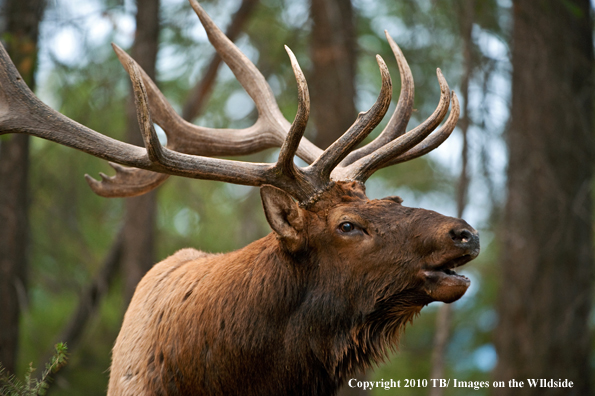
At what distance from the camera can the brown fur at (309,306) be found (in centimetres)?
302

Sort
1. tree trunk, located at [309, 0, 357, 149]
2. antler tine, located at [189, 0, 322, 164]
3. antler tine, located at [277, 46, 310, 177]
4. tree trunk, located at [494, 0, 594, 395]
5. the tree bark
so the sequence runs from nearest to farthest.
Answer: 1. antler tine, located at [277, 46, 310, 177]
2. antler tine, located at [189, 0, 322, 164]
3. the tree bark
4. tree trunk, located at [494, 0, 594, 395]
5. tree trunk, located at [309, 0, 357, 149]

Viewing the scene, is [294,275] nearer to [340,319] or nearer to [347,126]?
[340,319]

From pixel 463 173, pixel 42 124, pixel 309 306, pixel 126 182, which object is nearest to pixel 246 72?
pixel 126 182

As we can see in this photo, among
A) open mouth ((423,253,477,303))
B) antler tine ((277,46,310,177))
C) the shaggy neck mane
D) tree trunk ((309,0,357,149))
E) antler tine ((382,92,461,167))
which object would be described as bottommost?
the shaggy neck mane

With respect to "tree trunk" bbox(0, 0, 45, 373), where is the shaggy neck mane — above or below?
below

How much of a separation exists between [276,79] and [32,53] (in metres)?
4.56

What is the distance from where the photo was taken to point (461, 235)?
2.85 m

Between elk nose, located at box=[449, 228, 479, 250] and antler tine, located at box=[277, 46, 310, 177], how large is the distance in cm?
91

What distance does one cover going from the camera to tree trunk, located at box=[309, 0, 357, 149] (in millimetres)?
7473

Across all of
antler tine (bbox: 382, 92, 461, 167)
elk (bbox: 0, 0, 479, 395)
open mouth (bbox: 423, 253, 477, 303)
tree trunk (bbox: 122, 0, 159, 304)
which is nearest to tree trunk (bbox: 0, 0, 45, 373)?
tree trunk (bbox: 122, 0, 159, 304)

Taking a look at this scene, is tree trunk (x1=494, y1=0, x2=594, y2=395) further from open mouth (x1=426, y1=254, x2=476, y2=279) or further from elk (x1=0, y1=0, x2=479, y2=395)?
open mouth (x1=426, y1=254, x2=476, y2=279)

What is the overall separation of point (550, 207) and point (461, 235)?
4.87 metres

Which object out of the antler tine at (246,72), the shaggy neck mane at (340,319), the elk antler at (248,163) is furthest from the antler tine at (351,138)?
the antler tine at (246,72)

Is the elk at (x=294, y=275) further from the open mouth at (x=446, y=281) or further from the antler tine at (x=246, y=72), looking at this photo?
the antler tine at (x=246, y=72)
